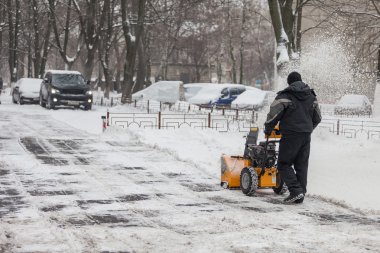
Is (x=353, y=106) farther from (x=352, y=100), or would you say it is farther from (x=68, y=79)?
(x=68, y=79)

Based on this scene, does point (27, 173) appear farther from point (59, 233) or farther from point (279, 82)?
point (279, 82)

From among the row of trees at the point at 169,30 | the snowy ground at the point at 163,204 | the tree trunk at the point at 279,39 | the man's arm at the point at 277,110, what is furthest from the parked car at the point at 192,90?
the man's arm at the point at 277,110

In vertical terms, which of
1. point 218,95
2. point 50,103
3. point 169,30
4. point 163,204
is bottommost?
point 163,204

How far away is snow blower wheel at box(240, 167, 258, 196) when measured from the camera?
880 centimetres

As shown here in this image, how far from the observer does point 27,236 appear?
629 cm

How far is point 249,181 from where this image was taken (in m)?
8.86

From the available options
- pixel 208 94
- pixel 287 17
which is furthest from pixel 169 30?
pixel 287 17

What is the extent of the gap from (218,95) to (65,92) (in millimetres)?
10365

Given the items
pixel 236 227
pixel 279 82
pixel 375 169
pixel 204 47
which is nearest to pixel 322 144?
pixel 279 82

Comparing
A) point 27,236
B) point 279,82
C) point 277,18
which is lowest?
point 27,236

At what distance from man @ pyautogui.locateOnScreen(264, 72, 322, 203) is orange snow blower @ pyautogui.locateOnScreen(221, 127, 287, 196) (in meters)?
0.29

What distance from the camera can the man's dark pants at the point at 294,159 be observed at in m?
8.45

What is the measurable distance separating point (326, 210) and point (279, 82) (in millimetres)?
14313

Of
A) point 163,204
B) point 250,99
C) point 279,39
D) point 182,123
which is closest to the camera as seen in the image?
point 163,204
